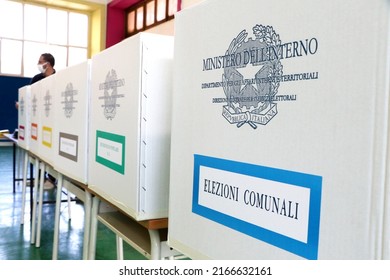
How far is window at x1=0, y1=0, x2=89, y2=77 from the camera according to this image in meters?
8.51

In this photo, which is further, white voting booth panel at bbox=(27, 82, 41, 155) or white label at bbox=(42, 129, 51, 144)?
white voting booth panel at bbox=(27, 82, 41, 155)

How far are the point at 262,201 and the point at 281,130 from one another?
12cm

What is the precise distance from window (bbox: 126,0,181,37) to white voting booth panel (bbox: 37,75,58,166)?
467cm

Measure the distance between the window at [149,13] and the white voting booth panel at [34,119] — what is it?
14.3ft

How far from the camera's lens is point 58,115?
172cm

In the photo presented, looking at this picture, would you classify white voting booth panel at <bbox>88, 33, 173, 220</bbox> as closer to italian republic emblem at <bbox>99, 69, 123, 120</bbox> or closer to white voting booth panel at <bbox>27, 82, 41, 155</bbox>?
italian republic emblem at <bbox>99, 69, 123, 120</bbox>

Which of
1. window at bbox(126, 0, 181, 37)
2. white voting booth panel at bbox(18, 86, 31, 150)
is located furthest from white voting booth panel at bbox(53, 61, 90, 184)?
window at bbox(126, 0, 181, 37)

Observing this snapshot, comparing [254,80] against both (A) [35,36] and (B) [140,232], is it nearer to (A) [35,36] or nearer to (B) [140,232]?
(B) [140,232]

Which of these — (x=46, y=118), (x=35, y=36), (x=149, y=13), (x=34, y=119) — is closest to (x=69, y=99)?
(x=46, y=118)

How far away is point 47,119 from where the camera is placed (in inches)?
81.3

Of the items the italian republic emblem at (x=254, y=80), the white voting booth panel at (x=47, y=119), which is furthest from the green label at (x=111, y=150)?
the white voting booth panel at (x=47, y=119)

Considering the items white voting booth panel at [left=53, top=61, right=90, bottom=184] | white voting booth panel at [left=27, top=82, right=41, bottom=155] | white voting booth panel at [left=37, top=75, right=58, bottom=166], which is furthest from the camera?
white voting booth panel at [left=27, top=82, right=41, bottom=155]

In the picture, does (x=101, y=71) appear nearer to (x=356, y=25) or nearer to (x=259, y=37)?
(x=259, y=37)
